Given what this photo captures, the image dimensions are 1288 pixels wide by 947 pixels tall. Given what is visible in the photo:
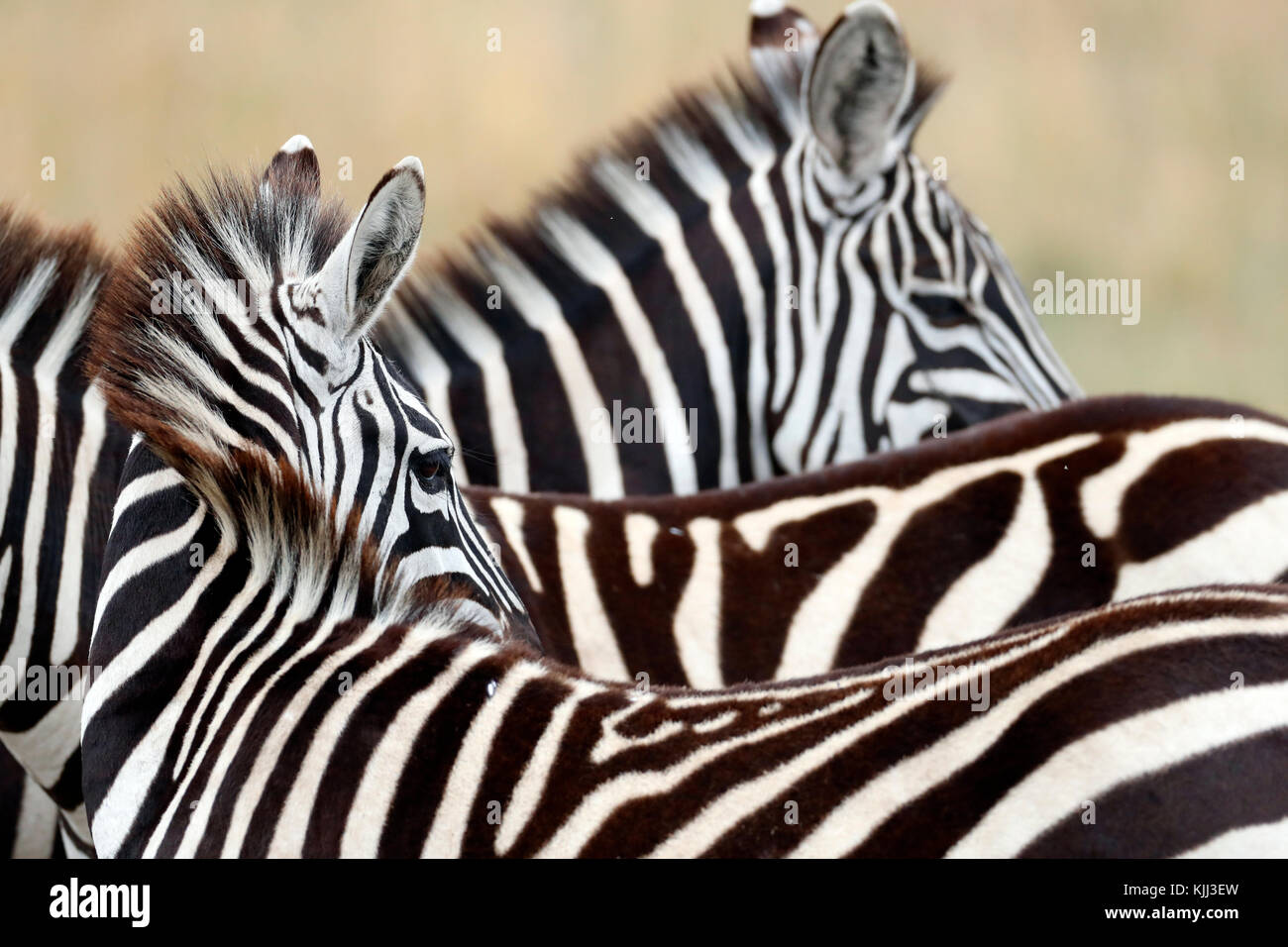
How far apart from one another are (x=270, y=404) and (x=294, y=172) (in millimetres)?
842

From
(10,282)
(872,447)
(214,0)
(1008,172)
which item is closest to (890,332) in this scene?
(872,447)

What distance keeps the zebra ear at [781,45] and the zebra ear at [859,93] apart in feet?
0.51

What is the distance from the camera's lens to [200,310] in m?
2.73

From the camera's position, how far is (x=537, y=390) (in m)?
4.86

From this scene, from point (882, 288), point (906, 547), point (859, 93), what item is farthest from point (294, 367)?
point (859, 93)

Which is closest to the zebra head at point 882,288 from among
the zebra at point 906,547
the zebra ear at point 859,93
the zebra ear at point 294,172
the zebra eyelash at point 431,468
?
the zebra ear at point 859,93

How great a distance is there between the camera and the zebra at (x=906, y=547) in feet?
12.0

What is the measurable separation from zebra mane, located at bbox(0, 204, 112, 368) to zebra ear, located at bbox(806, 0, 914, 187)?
2.73 m

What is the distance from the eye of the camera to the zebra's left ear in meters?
2.79

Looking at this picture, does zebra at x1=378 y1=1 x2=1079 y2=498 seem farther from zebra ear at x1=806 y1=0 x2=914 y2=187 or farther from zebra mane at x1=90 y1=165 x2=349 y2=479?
zebra mane at x1=90 y1=165 x2=349 y2=479

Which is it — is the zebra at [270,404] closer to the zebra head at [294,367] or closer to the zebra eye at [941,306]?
the zebra head at [294,367]

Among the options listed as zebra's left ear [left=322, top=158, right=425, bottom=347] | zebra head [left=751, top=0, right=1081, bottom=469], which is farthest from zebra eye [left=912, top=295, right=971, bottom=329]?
zebra's left ear [left=322, top=158, right=425, bottom=347]
